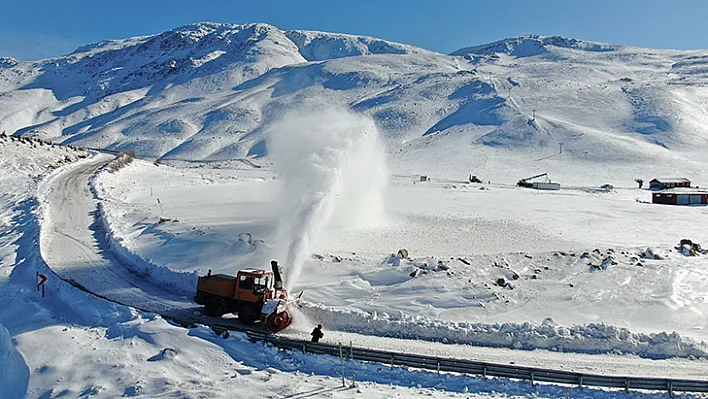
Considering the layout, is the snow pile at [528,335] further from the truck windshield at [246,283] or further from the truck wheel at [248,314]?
the truck windshield at [246,283]

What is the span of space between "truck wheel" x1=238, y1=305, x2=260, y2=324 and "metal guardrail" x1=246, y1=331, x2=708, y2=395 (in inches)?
115

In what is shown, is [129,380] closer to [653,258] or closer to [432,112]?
[653,258]

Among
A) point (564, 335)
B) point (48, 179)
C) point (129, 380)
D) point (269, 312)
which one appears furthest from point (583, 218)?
point (48, 179)

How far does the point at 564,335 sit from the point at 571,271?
839cm

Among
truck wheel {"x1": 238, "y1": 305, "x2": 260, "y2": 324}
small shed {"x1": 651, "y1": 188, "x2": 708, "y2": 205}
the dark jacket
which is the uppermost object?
small shed {"x1": 651, "y1": 188, "x2": 708, "y2": 205}

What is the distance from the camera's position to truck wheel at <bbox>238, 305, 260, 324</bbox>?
1962cm

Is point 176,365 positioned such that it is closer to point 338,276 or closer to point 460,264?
point 338,276

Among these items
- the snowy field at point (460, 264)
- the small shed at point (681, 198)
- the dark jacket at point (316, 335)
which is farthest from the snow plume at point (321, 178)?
the small shed at point (681, 198)

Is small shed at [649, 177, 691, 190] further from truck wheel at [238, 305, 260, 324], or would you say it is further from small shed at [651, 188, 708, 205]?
truck wheel at [238, 305, 260, 324]

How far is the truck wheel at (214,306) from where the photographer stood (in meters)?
20.2

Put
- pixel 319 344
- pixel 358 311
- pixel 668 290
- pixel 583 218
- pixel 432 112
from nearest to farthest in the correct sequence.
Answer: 1. pixel 319 344
2. pixel 358 311
3. pixel 668 290
4. pixel 583 218
5. pixel 432 112

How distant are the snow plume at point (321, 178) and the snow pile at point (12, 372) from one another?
10.3m

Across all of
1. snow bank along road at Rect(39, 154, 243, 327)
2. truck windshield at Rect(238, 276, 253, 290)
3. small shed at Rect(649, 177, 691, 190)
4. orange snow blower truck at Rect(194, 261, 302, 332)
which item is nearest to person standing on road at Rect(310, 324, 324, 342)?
orange snow blower truck at Rect(194, 261, 302, 332)

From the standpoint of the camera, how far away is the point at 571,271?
26.3 metres
